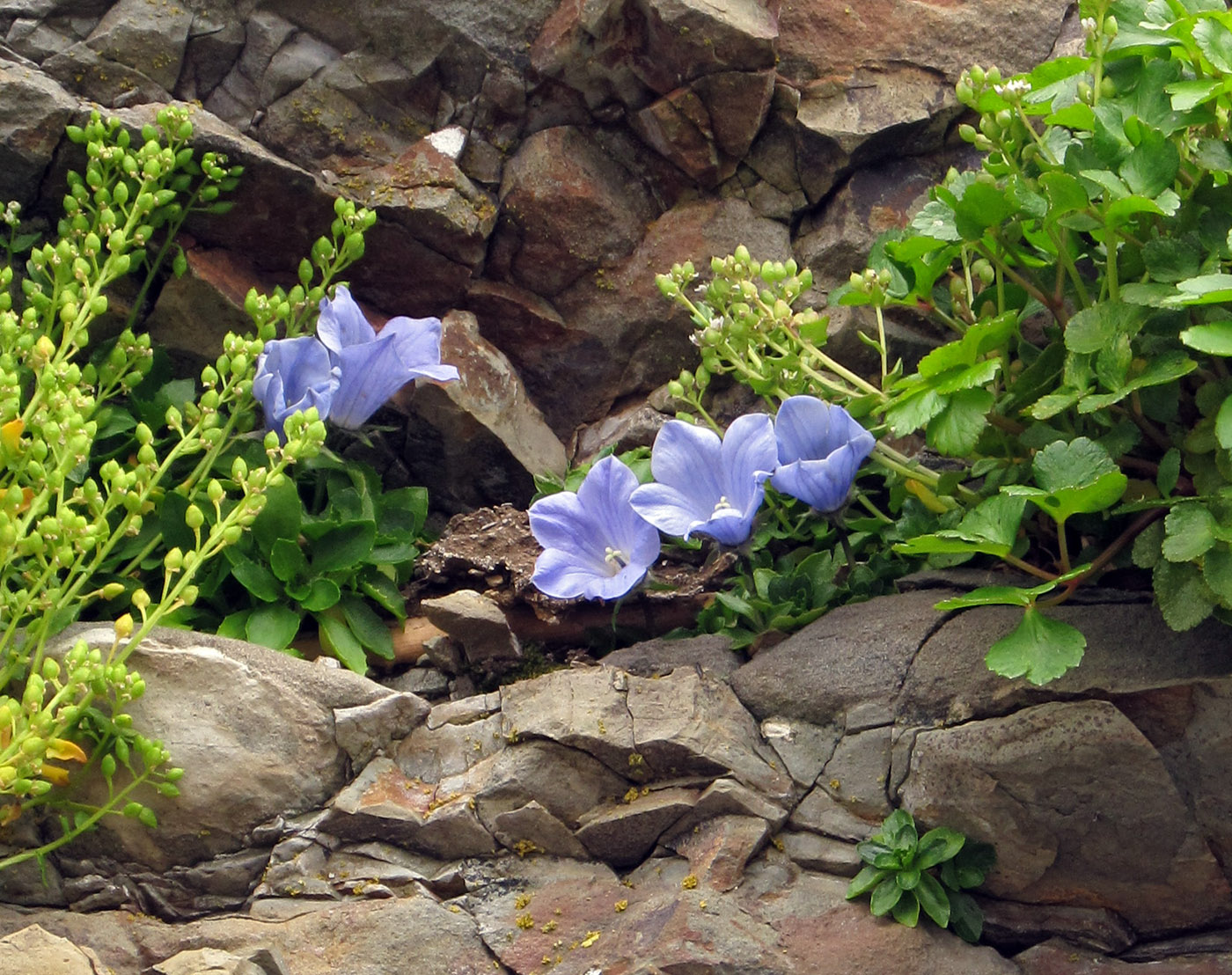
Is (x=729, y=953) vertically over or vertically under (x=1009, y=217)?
under

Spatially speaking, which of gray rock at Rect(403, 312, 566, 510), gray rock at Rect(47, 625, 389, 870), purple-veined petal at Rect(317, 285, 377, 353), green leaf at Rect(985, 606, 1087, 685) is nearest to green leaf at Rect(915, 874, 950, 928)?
green leaf at Rect(985, 606, 1087, 685)

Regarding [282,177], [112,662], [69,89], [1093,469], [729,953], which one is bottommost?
[729,953]

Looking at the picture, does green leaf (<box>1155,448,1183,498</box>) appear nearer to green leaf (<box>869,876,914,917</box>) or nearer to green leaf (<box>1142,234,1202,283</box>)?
green leaf (<box>1142,234,1202,283</box>)

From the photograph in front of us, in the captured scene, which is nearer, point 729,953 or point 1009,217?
point 729,953

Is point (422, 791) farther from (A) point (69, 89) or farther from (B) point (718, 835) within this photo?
(A) point (69, 89)

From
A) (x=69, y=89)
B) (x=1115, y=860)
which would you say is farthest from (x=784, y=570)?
(x=69, y=89)

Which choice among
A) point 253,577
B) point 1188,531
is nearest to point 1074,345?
point 1188,531

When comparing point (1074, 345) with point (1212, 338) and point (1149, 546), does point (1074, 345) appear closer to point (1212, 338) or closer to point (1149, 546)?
point (1212, 338)

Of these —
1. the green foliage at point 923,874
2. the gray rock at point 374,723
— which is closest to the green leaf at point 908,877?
the green foliage at point 923,874

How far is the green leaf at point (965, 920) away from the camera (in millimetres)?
2652

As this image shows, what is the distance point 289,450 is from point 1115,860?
1.97 metres

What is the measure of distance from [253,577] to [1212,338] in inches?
92.9

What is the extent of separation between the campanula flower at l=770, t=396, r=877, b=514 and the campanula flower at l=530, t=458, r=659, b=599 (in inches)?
15.1

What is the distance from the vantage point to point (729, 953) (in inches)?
98.0
